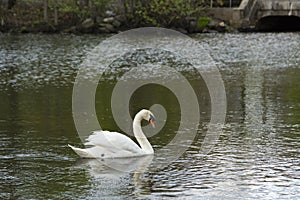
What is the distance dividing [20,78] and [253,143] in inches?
554

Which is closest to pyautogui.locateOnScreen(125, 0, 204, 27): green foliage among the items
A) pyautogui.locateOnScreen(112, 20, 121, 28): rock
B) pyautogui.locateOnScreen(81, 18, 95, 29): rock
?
pyautogui.locateOnScreen(112, 20, 121, 28): rock

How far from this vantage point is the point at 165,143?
652 inches

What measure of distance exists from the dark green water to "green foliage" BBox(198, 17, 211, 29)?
2390 centimetres

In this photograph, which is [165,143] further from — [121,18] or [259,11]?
[259,11]

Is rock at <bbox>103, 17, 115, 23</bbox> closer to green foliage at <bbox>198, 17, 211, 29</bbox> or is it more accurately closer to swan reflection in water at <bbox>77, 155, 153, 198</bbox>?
green foliage at <bbox>198, 17, 211, 29</bbox>

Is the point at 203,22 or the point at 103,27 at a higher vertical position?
the point at 203,22

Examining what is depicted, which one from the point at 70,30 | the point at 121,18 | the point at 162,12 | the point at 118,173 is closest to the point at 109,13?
the point at 121,18

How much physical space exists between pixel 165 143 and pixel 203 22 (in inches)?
1616

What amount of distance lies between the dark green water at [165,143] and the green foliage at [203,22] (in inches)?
941

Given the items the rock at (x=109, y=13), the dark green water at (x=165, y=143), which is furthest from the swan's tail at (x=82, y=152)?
the rock at (x=109, y=13)

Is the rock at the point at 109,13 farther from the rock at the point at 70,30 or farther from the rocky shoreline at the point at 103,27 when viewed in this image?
the rock at the point at 70,30

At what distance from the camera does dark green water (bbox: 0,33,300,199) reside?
1275 centimetres

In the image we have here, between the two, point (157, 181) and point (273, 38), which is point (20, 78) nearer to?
point (157, 181)

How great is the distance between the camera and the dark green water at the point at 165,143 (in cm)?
1275
